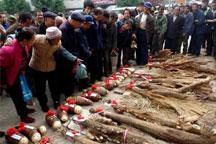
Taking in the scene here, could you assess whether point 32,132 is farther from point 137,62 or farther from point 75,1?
point 75,1

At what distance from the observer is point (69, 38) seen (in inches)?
221

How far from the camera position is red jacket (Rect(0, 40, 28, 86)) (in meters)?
4.18

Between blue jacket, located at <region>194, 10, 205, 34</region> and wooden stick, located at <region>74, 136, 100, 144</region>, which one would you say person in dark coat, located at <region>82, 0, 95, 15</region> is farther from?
blue jacket, located at <region>194, 10, 205, 34</region>

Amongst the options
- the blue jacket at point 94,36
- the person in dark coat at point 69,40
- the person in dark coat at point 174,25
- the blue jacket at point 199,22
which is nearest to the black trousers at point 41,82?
the person in dark coat at point 69,40

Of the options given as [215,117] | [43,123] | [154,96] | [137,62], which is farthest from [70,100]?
[137,62]

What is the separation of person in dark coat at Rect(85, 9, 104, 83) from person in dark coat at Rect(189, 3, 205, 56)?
428cm

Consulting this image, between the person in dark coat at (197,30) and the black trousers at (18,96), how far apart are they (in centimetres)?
709

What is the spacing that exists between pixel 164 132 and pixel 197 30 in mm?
6791

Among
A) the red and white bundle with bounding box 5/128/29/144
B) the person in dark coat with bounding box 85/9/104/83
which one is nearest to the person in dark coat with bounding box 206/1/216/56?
the person in dark coat with bounding box 85/9/104/83

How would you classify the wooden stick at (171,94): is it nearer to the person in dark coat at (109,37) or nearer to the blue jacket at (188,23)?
Answer: the person in dark coat at (109,37)

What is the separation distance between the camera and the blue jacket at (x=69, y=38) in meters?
5.54

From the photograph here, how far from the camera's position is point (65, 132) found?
14.1 ft

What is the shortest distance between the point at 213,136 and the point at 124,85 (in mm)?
3049

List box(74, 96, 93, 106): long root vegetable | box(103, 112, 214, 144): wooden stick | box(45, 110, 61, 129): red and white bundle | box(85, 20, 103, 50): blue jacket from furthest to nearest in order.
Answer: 1. box(85, 20, 103, 50): blue jacket
2. box(74, 96, 93, 106): long root vegetable
3. box(45, 110, 61, 129): red and white bundle
4. box(103, 112, 214, 144): wooden stick
